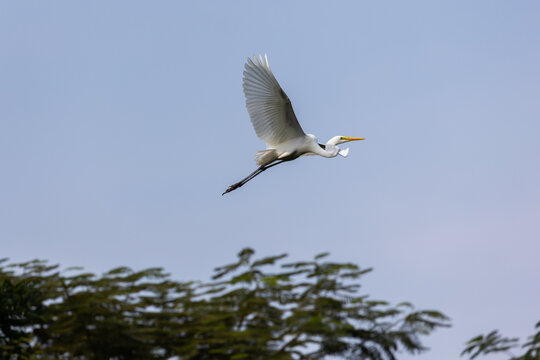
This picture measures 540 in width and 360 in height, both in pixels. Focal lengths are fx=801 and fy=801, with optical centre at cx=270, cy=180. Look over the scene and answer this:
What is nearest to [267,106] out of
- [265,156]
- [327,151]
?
[265,156]

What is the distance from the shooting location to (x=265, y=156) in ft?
50.7

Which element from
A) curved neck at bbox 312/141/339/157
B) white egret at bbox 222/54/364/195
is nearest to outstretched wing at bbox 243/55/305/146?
white egret at bbox 222/54/364/195

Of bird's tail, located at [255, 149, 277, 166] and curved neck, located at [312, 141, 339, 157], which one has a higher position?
bird's tail, located at [255, 149, 277, 166]

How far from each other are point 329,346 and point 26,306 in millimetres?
4836

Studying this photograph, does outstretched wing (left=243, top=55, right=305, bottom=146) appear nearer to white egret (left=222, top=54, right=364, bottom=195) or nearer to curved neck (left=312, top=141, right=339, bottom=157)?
white egret (left=222, top=54, right=364, bottom=195)

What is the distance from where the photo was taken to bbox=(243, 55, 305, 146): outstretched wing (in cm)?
1360

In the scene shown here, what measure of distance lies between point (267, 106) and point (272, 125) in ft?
1.79

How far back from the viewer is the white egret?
13.7 m

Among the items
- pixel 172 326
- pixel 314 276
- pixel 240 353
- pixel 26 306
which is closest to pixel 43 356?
pixel 26 306

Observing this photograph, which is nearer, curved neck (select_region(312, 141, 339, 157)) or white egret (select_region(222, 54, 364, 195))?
white egret (select_region(222, 54, 364, 195))

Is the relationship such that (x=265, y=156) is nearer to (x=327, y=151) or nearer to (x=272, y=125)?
(x=272, y=125)

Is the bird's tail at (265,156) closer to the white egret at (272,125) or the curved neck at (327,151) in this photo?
the white egret at (272,125)

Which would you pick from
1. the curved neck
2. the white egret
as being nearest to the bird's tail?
the white egret

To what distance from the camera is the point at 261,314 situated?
1153 centimetres
